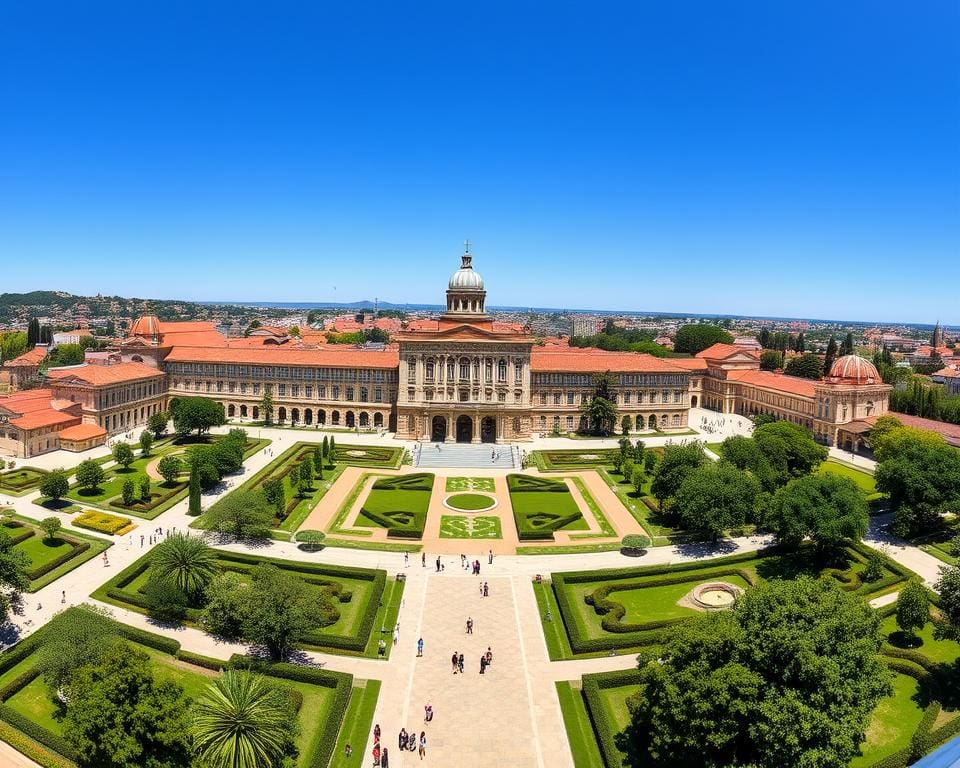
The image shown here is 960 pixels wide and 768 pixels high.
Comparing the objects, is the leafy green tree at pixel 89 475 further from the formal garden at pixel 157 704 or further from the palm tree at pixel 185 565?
the formal garden at pixel 157 704

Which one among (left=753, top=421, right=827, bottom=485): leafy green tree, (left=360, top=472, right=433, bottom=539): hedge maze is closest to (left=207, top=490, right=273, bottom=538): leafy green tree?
(left=360, top=472, right=433, bottom=539): hedge maze

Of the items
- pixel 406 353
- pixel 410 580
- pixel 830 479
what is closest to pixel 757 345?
pixel 406 353

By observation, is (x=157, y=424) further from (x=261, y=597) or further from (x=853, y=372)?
(x=853, y=372)

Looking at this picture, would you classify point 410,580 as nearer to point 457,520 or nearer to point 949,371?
point 457,520

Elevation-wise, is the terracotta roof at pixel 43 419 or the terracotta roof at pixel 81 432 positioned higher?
the terracotta roof at pixel 43 419

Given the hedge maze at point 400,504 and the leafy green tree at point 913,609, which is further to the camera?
the hedge maze at point 400,504

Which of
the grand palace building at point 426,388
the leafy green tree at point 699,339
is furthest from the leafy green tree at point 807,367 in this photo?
the grand palace building at point 426,388
